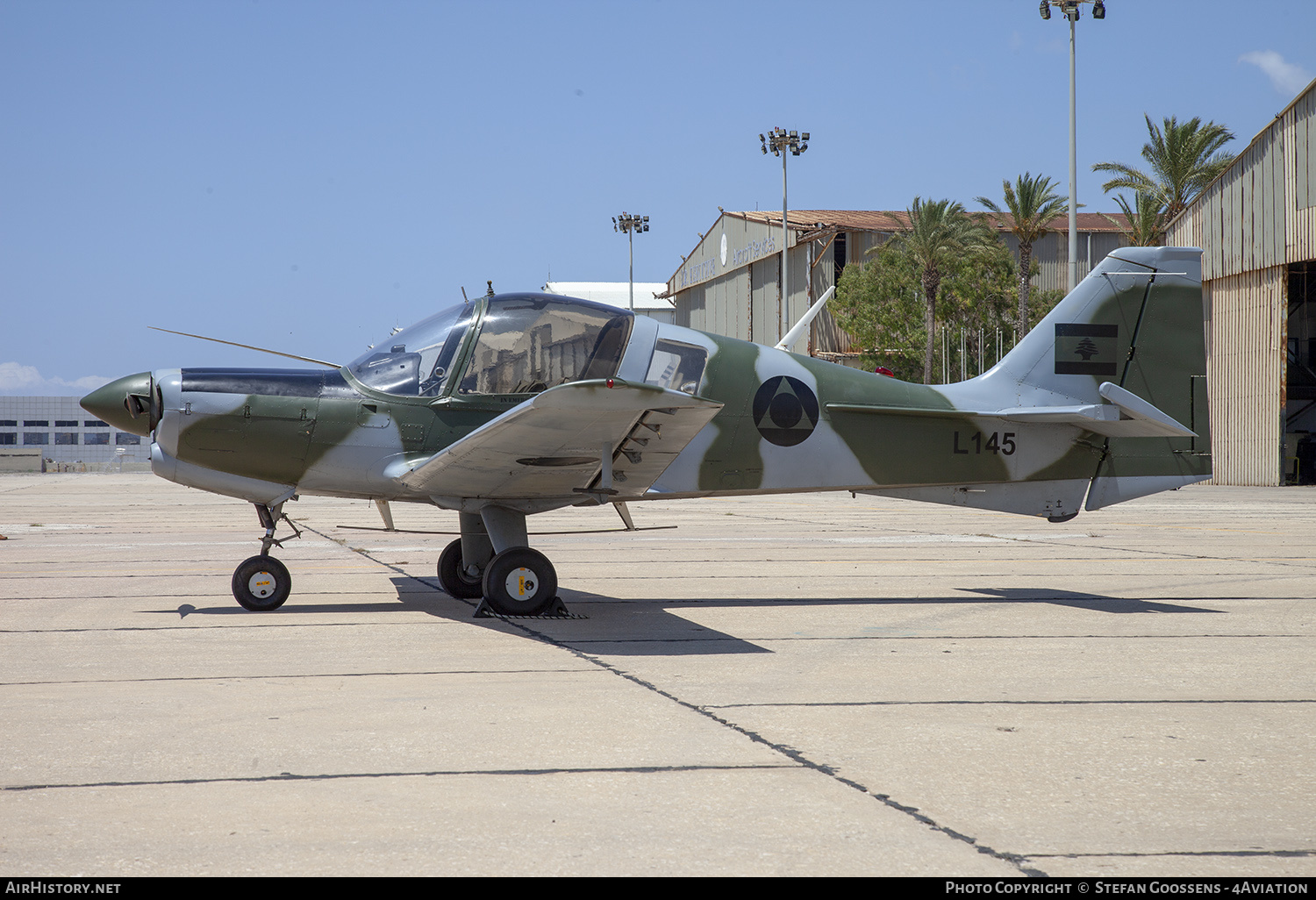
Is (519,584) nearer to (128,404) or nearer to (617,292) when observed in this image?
(128,404)

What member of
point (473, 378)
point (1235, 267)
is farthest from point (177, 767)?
point (1235, 267)

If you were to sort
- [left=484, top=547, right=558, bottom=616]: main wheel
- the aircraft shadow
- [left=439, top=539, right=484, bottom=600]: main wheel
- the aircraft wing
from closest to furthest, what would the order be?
the aircraft wing → the aircraft shadow → [left=484, top=547, right=558, bottom=616]: main wheel → [left=439, top=539, right=484, bottom=600]: main wheel

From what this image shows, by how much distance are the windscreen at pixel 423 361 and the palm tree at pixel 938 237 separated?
4983 cm

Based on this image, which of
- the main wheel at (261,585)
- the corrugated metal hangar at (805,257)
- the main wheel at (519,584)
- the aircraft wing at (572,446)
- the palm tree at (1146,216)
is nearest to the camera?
the aircraft wing at (572,446)

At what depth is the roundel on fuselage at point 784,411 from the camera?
29.3 feet

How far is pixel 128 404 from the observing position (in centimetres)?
812

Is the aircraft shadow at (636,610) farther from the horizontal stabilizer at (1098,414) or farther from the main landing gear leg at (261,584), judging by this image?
the horizontal stabilizer at (1098,414)

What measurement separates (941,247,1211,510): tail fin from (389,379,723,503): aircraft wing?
10.1 feet

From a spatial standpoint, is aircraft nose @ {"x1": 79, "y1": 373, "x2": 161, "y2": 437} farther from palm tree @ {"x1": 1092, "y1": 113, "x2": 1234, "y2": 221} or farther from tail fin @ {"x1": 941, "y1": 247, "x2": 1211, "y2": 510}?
palm tree @ {"x1": 1092, "y1": 113, "x2": 1234, "y2": 221}

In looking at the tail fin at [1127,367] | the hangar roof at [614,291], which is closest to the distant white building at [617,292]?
the hangar roof at [614,291]

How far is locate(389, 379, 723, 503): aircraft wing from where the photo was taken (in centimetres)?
675

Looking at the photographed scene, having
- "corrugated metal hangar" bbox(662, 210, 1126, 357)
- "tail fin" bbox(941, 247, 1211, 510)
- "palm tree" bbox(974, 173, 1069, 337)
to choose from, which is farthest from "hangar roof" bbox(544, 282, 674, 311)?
"tail fin" bbox(941, 247, 1211, 510)

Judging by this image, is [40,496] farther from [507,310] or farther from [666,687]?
[666,687]

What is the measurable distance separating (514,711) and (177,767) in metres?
1.50
